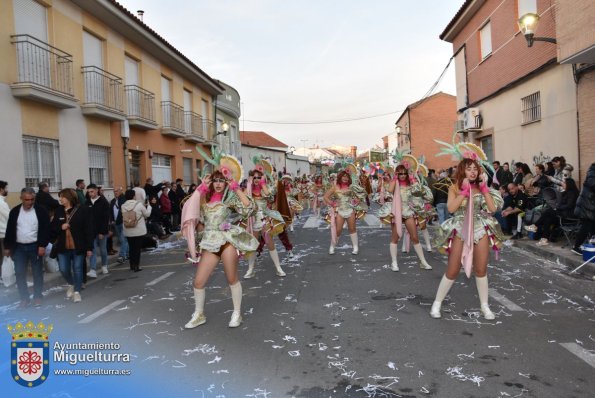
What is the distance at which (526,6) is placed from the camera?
13.4 metres

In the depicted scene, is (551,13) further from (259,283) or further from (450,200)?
(259,283)

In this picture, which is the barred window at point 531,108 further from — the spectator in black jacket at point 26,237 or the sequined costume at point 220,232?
the spectator in black jacket at point 26,237

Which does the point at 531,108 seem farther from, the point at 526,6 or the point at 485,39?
the point at 485,39

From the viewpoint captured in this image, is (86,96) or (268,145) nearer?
(86,96)

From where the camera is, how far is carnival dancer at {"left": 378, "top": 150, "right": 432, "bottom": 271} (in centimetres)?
773

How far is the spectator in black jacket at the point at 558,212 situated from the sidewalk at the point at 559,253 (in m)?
0.24

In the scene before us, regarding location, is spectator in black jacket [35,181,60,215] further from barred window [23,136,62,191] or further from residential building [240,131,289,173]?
residential building [240,131,289,173]

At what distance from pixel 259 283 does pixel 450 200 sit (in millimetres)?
3460

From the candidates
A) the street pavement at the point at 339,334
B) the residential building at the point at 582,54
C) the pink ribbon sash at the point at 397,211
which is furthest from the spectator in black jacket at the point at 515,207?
the pink ribbon sash at the point at 397,211

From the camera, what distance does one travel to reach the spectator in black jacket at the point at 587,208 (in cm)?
734

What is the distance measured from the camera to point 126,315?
227 inches

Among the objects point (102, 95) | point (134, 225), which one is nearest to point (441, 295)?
point (134, 225)

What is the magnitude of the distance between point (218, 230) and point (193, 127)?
18.6 m

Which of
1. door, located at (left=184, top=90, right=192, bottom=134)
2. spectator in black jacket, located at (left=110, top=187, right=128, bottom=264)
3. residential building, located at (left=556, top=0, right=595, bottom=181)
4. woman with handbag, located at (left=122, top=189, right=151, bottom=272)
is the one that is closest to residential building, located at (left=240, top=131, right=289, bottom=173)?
door, located at (left=184, top=90, right=192, bottom=134)
